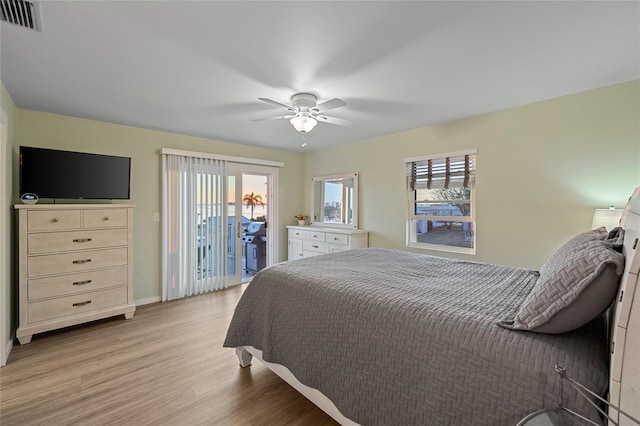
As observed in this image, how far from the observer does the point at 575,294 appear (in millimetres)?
970

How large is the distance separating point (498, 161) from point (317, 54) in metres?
2.33

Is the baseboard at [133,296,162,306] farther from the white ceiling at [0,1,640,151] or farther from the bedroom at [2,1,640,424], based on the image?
the white ceiling at [0,1,640,151]

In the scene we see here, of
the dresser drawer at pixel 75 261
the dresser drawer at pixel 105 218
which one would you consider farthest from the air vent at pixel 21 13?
the dresser drawer at pixel 75 261

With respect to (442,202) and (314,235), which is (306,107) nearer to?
(442,202)

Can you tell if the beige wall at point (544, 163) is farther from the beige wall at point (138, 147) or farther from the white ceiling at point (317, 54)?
the beige wall at point (138, 147)

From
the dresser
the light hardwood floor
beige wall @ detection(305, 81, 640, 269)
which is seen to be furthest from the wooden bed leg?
beige wall @ detection(305, 81, 640, 269)

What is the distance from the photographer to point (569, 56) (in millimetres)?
1884

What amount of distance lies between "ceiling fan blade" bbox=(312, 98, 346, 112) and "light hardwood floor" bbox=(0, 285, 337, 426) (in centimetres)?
226

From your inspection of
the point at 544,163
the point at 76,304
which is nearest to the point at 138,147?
the point at 76,304

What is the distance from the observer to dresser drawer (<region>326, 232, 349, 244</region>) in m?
4.16

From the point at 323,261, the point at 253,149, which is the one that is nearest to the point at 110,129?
the point at 253,149

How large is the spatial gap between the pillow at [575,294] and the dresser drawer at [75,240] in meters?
3.61

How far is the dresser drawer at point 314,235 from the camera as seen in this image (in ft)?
14.8

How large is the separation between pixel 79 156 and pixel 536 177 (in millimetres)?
4825
